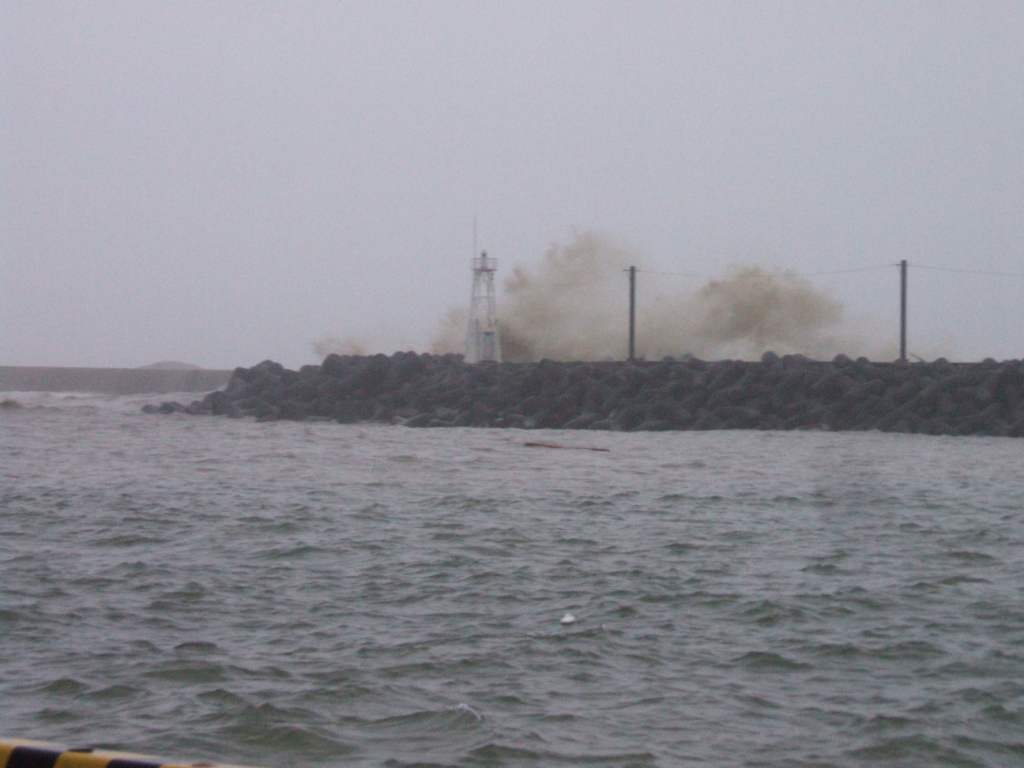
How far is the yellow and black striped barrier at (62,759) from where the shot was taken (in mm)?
2170

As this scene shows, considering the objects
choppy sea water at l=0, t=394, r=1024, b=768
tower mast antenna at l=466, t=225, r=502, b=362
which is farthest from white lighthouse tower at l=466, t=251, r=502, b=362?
choppy sea water at l=0, t=394, r=1024, b=768

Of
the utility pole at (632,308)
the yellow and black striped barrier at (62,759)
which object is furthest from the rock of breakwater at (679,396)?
the yellow and black striped barrier at (62,759)

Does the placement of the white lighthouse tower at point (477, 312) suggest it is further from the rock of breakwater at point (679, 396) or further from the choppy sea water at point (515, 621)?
the choppy sea water at point (515, 621)

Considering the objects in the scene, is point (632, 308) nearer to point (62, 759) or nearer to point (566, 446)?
point (566, 446)

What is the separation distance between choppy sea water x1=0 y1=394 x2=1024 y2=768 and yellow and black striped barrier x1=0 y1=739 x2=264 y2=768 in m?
1.71

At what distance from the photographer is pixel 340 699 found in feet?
15.0

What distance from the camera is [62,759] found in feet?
7.29

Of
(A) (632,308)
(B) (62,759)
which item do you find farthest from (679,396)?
(B) (62,759)

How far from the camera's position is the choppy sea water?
421 centimetres

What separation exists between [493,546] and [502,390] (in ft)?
60.2

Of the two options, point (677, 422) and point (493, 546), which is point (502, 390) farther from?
point (493, 546)

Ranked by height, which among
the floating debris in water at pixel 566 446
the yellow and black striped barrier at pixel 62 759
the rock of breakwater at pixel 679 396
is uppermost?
the rock of breakwater at pixel 679 396

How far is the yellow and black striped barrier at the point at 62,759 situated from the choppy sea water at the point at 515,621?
171cm

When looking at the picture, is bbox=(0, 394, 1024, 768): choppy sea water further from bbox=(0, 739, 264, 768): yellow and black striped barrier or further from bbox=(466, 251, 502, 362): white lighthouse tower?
bbox=(466, 251, 502, 362): white lighthouse tower
